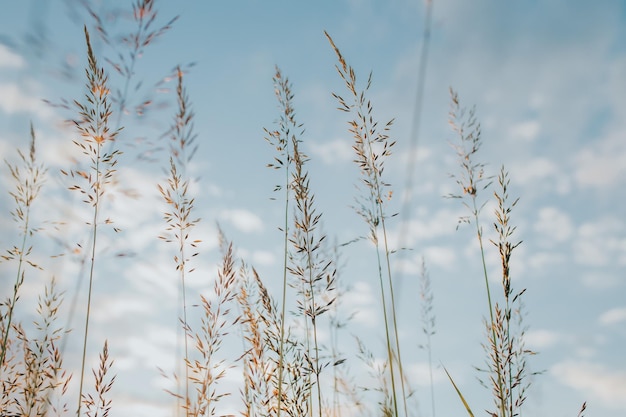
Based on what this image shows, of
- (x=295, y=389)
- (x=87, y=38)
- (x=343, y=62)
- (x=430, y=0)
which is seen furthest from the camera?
(x=343, y=62)

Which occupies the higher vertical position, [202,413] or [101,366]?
[101,366]

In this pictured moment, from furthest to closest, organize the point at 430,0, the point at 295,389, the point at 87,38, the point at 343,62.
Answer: the point at 343,62, the point at 295,389, the point at 87,38, the point at 430,0

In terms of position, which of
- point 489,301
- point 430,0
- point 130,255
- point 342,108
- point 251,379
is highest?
point 342,108

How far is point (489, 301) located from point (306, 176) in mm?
1157

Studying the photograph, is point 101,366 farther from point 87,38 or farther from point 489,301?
point 489,301

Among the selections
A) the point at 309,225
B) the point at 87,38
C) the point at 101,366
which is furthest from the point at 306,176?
the point at 101,366

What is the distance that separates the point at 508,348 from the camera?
8.36 ft

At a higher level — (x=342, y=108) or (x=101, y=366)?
(x=342, y=108)

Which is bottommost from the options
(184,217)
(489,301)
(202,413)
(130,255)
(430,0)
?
(202,413)

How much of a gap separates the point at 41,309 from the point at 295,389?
152cm

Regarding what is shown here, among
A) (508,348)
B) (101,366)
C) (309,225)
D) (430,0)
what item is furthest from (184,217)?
(508,348)

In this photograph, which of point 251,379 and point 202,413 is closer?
point 202,413

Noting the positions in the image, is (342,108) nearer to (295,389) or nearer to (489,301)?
(489,301)

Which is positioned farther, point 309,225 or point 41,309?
point 41,309
